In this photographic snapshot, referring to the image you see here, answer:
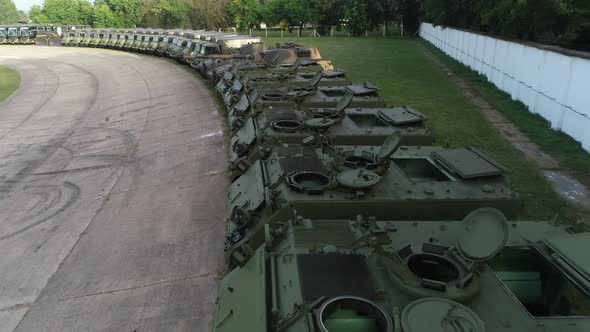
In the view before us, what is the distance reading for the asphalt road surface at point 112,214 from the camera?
25.1ft

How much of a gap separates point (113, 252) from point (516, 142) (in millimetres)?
11110

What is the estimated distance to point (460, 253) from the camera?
4.65 metres

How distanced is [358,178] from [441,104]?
13463mm

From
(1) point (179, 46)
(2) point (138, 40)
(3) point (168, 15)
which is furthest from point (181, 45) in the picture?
(3) point (168, 15)

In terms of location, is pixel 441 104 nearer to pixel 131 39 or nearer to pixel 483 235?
pixel 483 235

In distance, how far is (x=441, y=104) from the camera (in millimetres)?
19188

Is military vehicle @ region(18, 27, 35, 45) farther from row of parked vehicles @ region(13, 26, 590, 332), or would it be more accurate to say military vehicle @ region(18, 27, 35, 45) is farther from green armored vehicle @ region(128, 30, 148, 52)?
row of parked vehicles @ region(13, 26, 590, 332)

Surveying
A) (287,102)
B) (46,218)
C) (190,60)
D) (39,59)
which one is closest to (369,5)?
(190,60)

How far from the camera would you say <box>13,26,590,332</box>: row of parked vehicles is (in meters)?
4.25

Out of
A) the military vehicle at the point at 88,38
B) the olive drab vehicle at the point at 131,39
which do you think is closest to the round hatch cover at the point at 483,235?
the olive drab vehicle at the point at 131,39

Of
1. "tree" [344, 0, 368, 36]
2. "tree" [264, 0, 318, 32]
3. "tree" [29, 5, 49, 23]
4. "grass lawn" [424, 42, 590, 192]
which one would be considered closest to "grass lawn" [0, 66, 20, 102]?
"grass lawn" [424, 42, 590, 192]

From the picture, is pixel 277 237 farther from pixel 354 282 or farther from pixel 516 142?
pixel 516 142

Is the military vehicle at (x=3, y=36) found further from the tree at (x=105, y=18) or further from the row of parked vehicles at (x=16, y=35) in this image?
the tree at (x=105, y=18)

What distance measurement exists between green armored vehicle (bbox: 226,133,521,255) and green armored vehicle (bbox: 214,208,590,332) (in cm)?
94
